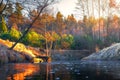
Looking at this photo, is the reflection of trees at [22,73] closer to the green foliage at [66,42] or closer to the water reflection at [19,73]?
the water reflection at [19,73]

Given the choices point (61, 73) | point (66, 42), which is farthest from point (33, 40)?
point (61, 73)

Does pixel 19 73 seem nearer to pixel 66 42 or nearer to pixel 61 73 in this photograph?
pixel 61 73

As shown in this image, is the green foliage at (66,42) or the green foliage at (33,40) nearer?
the green foliage at (33,40)

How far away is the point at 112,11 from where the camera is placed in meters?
60.8

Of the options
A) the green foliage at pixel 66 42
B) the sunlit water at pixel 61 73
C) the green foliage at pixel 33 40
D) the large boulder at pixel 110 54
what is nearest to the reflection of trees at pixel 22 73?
the sunlit water at pixel 61 73

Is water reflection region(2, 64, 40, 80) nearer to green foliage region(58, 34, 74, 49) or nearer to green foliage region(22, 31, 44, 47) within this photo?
green foliage region(22, 31, 44, 47)

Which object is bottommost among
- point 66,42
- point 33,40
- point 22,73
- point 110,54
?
point 22,73

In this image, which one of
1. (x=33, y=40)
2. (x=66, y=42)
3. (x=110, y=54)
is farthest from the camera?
(x=66, y=42)

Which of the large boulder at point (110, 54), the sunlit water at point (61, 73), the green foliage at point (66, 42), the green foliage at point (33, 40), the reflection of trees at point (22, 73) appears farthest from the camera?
the green foliage at point (66, 42)

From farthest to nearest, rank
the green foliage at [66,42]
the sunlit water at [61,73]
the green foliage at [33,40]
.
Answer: the green foliage at [66,42], the green foliage at [33,40], the sunlit water at [61,73]

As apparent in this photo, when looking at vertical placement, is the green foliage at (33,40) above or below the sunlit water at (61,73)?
above

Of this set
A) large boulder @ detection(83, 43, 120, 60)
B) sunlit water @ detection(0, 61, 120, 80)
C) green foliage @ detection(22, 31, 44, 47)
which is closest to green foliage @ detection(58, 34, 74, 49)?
green foliage @ detection(22, 31, 44, 47)

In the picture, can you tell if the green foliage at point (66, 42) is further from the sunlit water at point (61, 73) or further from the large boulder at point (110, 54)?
the sunlit water at point (61, 73)

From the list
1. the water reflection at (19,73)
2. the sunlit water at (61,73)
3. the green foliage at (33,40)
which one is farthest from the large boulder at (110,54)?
the water reflection at (19,73)
